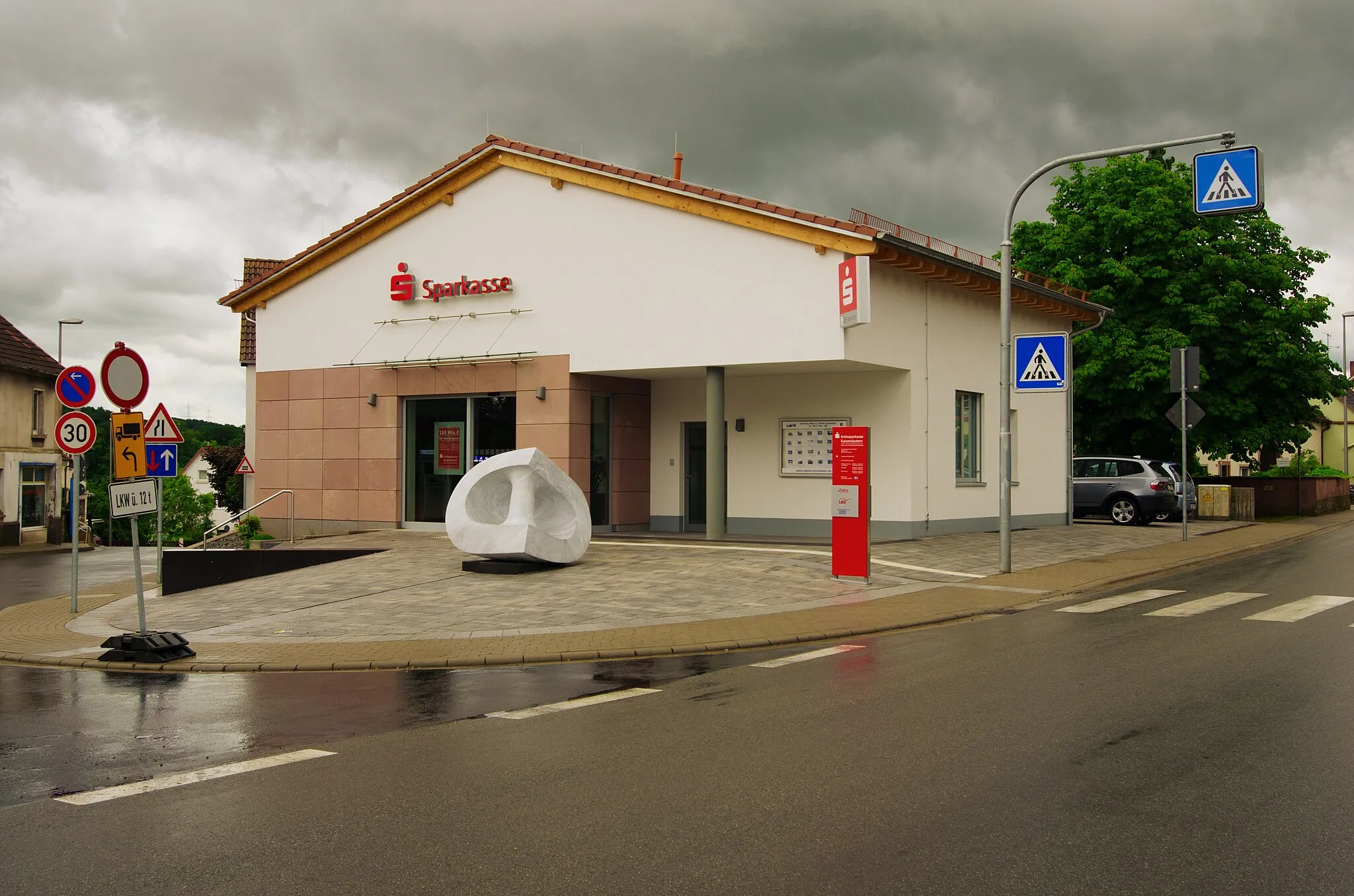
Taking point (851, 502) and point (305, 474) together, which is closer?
point (851, 502)

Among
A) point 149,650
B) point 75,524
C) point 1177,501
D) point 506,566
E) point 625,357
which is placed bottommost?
point 149,650

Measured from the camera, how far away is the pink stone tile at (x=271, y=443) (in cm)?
2641

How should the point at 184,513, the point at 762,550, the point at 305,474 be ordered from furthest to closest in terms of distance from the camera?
the point at 184,513 → the point at 305,474 → the point at 762,550

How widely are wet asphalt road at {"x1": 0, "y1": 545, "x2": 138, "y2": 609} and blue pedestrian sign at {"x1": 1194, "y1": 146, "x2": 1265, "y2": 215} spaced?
58.8ft

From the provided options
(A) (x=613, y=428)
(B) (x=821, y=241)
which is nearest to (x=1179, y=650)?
(B) (x=821, y=241)

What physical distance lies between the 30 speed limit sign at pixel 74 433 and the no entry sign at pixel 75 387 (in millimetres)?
983

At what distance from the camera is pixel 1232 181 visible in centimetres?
1407

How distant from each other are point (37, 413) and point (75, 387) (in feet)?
105

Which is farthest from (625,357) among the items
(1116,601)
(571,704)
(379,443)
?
(571,704)

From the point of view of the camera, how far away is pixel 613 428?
24094mm

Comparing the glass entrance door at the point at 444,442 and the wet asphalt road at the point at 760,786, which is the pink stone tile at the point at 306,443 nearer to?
the glass entrance door at the point at 444,442

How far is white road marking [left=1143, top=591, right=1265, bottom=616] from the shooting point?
41.8 feet

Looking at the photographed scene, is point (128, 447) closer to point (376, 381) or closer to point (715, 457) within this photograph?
point (715, 457)

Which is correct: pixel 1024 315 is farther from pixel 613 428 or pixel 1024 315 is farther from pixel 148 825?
pixel 148 825
